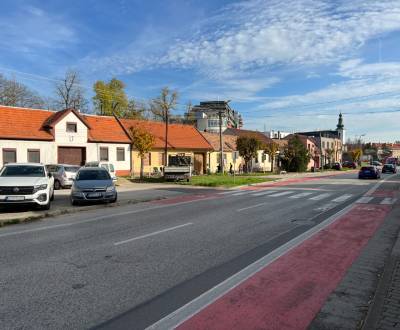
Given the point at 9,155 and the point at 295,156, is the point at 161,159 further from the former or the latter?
the point at 295,156

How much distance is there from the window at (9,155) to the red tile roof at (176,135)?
1282 cm

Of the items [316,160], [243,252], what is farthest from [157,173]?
[316,160]

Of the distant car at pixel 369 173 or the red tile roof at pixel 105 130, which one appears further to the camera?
the distant car at pixel 369 173

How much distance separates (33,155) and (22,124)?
2876mm

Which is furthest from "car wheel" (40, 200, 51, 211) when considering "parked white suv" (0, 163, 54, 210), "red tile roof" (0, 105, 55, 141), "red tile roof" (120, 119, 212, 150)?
"red tile roof" (120, 119, 212, 150)

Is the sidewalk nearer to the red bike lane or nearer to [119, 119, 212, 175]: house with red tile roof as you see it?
the red bike lane

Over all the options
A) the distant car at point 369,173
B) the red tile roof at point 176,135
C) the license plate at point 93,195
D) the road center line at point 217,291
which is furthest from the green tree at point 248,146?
the road center line at point 217,291

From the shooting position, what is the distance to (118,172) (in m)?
38.7

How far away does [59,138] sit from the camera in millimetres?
34531

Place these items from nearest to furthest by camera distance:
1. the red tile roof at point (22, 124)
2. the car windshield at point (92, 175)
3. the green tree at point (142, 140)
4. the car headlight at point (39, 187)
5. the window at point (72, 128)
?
the car headlight at point (39, 187)
the car windshield at point (92, 175)
the red tile roof at point (22, 124)
the window at point (72, 128)
the green tree at point (142, 140)

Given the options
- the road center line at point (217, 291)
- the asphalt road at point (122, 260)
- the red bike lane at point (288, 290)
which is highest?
the asphalt road at point (122, 260)

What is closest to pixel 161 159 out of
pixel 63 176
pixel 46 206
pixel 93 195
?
pixel 63 176

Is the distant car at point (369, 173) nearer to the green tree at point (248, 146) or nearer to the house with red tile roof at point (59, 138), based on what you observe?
the green tree at point (248, 146)

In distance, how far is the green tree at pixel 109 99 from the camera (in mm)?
63094
